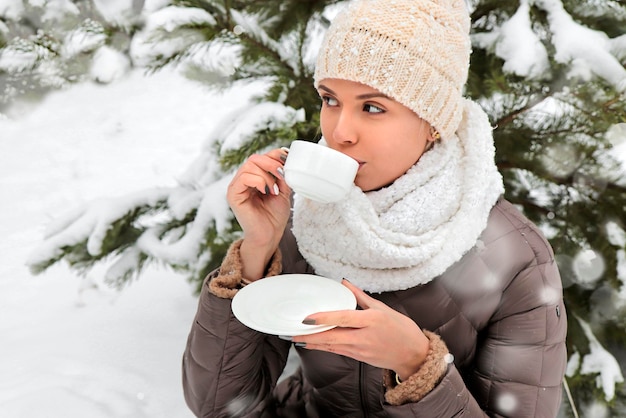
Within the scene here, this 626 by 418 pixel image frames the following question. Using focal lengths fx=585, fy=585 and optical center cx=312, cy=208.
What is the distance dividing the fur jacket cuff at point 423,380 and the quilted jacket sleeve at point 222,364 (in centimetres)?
33

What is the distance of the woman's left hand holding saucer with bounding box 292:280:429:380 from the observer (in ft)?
2.84

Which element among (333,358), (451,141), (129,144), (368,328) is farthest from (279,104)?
(129,144)

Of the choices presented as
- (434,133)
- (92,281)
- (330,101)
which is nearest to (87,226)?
(92,281)

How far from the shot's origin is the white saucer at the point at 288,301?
0.90m

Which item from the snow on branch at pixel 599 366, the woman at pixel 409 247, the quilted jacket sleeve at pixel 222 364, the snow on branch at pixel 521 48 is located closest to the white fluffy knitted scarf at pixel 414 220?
the woman at pixel 409 247

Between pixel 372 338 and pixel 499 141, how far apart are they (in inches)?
43.2

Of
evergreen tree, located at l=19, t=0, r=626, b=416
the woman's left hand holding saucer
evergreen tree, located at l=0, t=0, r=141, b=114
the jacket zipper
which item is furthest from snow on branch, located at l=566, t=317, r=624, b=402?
evergreen tree, located at l=0, t=0, r=141, b=114

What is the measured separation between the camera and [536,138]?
1768mm

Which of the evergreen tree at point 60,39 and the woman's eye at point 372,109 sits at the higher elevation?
the woman's eye at point 372,109

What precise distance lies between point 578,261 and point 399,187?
1.01 m

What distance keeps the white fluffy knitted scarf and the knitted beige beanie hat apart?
0.11m

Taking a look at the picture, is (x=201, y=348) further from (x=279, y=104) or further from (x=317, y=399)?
(x=279, y=104)

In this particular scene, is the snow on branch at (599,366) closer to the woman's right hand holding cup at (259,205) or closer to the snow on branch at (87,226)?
the woman's right hand holding cup at (259,205)

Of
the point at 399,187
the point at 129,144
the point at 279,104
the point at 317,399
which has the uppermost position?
the point at 399,187
